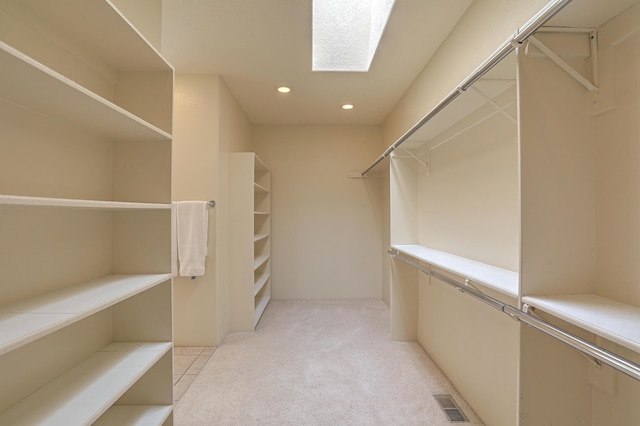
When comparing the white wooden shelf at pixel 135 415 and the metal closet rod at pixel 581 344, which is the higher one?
the metal closet rod at pixel 581 344

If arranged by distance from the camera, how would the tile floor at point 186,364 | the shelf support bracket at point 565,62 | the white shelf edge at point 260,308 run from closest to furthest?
the shelf support bracket at point 565,62 < the tile floor at point 186,364 < the white shelf edge at point 260,308

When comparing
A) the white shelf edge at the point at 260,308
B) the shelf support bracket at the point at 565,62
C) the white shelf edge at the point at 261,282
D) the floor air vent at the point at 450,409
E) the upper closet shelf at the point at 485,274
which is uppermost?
the shelf support bracket at the point at 565,62

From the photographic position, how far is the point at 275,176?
390 cm

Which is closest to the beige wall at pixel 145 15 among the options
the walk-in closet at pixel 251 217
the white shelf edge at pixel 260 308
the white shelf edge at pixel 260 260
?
the walk-in closet at pixel 251 217

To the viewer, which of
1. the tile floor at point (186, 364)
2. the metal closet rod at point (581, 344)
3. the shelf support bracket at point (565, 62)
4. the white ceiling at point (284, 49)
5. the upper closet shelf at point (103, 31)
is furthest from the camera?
the tile floor at point (186, 364)

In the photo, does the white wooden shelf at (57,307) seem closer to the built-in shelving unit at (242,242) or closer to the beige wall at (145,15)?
the beige wall at (145,15)

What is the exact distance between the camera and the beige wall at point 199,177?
2.49 metres

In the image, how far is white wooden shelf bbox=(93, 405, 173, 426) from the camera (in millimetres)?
1218

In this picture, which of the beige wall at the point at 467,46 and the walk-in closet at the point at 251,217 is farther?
the beige wall at the point at 467,46

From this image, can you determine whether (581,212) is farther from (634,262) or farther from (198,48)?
(198,48)

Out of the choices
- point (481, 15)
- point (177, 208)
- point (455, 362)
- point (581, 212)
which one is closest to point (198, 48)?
point (177, 208)

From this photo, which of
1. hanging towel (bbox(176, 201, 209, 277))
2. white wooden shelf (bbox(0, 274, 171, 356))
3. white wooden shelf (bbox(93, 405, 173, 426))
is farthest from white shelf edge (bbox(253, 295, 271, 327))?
white wooden shelf (bbox(0, 274, 171, 356))

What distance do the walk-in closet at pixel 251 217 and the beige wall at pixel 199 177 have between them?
18mm

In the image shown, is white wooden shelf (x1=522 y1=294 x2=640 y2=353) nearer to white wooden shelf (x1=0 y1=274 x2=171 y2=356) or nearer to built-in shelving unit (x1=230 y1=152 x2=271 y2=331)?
white wooden shelf (x1=0 y1=274 x2=171 y2=356)
